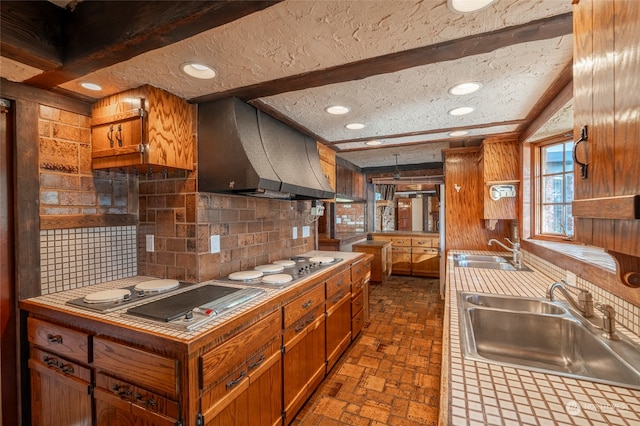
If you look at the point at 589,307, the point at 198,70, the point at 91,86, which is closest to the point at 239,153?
the point at 198,70

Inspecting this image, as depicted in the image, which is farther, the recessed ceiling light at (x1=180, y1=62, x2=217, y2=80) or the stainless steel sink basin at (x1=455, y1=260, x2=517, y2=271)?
the stainless steel sink basin at (x1=455, y1=260, x2=517, y2=271)

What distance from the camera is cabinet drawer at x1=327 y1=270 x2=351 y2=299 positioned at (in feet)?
7.62

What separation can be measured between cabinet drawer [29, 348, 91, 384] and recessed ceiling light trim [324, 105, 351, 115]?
6.88 ft

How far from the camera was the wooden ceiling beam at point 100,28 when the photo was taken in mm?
1063

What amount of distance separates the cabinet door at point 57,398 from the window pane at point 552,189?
11.7 ft

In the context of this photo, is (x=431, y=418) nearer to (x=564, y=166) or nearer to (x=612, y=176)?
(x=612, y=176)

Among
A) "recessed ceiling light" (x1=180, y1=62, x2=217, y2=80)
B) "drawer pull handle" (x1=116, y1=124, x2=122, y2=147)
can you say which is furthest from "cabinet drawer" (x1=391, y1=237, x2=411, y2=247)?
"drawer pull handle" (x1=116, y1=124, x2=122, y2=147)

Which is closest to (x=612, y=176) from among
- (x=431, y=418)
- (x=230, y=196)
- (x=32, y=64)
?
(x=431, y=418)

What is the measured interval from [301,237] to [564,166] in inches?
99.7

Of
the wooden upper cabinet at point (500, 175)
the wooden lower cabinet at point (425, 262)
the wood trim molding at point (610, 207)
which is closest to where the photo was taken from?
the wood trim molding at point (610, 207)

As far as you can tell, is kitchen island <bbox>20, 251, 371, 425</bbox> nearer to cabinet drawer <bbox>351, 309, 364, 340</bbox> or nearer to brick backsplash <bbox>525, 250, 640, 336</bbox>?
cabinet drawer <bbox>351, 309, 364, 340</bbox>

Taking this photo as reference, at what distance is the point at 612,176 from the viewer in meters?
0.63

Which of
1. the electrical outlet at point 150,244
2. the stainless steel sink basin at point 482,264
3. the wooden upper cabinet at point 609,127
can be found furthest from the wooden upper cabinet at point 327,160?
the wooden upper cabinet at point 609,127

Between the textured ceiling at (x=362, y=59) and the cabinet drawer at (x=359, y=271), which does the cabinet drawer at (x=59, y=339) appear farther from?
the cabinet drawer at (x=359, y=271)
